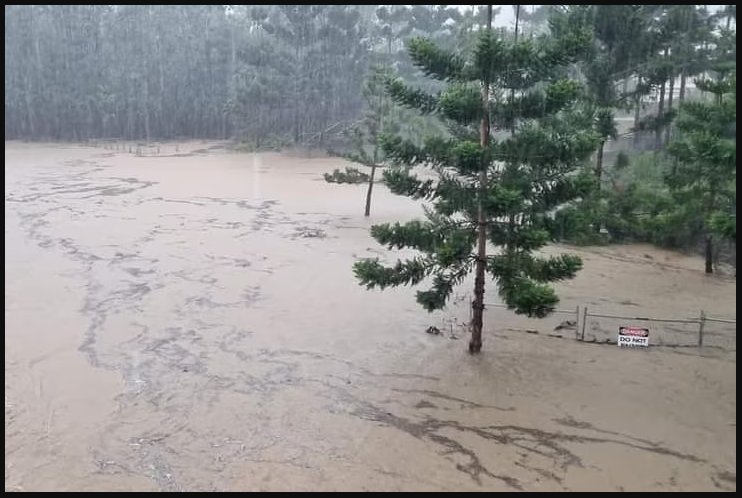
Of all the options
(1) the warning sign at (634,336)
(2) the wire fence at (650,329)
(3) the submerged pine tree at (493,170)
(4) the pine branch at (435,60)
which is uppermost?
(4) the pine branch at (435,60)

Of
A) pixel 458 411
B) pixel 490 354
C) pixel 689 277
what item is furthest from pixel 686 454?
pixel 689 277

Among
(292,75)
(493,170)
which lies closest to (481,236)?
(493,170)

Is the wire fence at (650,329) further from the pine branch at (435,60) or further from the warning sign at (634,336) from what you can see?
the pine branch at (435,60)

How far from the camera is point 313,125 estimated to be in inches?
1796

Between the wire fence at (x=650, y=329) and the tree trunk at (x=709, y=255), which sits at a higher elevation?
the tree trunk at (x=709, y=255)

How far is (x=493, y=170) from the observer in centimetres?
955

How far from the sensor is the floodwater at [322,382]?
24.7 feet

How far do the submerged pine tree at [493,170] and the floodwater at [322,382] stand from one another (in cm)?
155

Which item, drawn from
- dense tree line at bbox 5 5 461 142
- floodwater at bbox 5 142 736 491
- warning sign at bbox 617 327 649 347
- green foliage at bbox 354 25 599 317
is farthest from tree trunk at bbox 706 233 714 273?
dense tree line at bbox 5 5 461 142

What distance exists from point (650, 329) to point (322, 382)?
20.4ft

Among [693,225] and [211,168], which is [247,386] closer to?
[693,225]

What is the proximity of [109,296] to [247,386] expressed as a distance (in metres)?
5.63

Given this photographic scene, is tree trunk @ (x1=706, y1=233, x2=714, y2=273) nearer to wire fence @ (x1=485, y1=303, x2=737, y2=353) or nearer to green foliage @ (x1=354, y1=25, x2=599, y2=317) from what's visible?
wire fence @ (x1=485, y1=303, x2=737, y2=353)

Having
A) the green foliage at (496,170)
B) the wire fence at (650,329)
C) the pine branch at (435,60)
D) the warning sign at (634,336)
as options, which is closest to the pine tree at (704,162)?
the wire fence at (650,329)
